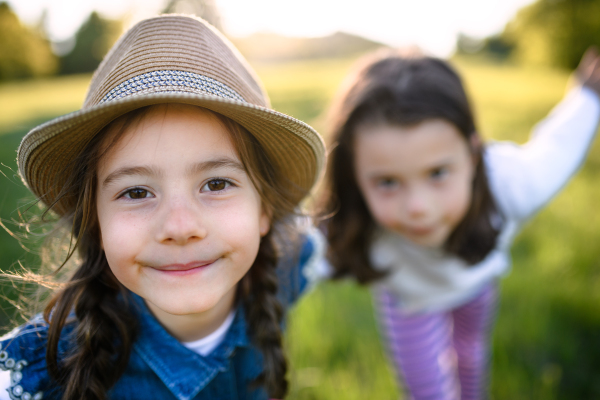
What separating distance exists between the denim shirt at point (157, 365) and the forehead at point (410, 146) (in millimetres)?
883

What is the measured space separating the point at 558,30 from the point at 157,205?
23662 mm

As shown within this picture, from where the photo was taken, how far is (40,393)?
1.24 metres

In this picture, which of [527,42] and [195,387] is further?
[527,42]

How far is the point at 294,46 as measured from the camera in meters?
35.7

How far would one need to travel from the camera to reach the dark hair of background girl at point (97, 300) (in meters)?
1.24

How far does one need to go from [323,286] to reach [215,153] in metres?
2.35

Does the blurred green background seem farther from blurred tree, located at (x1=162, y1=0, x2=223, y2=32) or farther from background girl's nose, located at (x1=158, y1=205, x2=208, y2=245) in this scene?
blurred tree, located at (x1=162, y1=0, x2=223, y2=32)

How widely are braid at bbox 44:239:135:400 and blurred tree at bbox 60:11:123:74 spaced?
4198 centimetres

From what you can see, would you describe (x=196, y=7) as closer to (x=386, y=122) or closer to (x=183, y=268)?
(x=386, y=122)

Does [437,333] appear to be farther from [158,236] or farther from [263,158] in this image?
[158,236]

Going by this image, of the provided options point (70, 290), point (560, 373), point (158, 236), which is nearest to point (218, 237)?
point (158, 236)

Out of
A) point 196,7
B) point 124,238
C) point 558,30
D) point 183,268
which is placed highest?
point 124,238

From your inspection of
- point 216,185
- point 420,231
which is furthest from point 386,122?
→ point 216,185

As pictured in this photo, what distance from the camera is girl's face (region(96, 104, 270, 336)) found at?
1.12 metres
